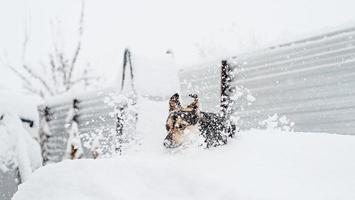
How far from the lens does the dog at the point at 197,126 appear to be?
3742mm

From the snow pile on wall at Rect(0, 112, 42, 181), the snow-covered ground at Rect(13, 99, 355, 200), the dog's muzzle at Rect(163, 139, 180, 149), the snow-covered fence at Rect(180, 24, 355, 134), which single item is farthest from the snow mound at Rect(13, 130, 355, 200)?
the snow pile on wall at Rect(0, 112, 42, 181)

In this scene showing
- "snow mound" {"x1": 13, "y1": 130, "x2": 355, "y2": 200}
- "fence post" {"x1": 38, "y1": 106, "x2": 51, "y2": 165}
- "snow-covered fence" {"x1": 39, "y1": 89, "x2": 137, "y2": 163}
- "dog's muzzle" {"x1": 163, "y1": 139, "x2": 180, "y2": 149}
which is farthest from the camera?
"fence post" {"x1": 38, "y1": 106, "x2": 51, "y2": 165}

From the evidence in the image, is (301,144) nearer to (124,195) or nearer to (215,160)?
(215,160)

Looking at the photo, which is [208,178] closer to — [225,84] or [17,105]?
[225,84]

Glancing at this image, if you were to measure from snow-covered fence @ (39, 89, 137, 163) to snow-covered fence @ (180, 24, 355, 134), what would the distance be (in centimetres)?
174

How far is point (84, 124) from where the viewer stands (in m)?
8.45

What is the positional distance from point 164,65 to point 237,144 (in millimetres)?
2373

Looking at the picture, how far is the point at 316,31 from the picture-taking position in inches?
220

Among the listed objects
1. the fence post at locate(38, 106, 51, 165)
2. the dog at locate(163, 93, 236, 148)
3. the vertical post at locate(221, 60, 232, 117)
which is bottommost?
the fence post at locate(38, 106, 51, 165)

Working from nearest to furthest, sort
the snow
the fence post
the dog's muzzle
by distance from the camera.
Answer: the dog's muzzle < the snow < the fence post

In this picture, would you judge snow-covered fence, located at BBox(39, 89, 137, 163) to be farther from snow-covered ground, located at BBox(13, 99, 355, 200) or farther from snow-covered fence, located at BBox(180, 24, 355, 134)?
snow-covered ground, located at BBox(13, 99, 355, 200)

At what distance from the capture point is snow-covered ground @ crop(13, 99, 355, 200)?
7.55 feet

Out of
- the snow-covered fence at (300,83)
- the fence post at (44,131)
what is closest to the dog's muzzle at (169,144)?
the snow-covered fence at (300,83)

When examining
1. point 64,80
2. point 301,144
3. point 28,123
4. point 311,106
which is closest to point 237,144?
point 301,144
